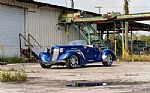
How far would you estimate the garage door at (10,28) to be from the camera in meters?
29.6

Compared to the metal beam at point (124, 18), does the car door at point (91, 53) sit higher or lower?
lower

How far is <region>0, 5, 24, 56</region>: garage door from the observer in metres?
29.6

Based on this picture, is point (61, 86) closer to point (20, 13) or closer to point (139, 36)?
point (20, 13)

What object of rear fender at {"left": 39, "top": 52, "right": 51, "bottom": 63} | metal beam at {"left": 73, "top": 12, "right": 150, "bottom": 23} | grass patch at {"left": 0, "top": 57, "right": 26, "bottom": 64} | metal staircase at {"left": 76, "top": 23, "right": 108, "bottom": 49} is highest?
metal beam at {"left": 73, "top": 12, "right": 150, "bottom": 23}

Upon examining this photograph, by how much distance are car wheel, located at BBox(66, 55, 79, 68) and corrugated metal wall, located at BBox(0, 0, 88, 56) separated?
35.2ft

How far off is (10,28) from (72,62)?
10.8 m

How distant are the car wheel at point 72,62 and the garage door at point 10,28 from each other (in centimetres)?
955

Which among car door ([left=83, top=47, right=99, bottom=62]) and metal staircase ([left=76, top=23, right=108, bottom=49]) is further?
metal staircase ([left=76, top=23, right=108, bottom=49])

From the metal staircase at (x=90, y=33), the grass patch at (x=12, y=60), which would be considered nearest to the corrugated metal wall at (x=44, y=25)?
the metal staircase at (x=90, y=33)

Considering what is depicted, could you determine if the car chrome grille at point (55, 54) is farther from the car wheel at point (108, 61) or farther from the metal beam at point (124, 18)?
the metal beam at point (124, 18)

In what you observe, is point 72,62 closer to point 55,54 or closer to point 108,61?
point 55,54

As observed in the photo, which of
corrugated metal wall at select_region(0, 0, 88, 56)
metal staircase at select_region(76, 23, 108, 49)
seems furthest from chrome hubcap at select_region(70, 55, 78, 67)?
metal staircase at select_region(76, 23, 108, 49)

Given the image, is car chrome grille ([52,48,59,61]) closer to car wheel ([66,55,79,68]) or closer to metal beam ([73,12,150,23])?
car wheel ([66,55,79,68])

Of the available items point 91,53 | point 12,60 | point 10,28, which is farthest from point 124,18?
point 91,53
